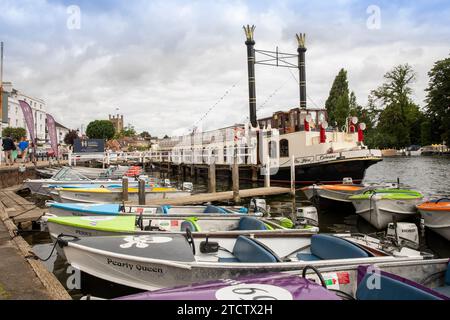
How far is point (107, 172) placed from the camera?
23172 millimetres

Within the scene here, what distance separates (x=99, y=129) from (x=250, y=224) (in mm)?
97293

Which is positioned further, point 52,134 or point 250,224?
point 52,134

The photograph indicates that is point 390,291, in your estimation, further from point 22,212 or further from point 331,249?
point 22,212

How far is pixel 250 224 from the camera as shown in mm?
7922

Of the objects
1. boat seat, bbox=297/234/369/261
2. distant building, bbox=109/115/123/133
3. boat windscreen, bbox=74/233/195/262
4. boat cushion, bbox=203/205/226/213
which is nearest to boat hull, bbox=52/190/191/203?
boat cushion, bbox=203/205/226/213

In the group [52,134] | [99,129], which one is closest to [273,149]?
[52,134]

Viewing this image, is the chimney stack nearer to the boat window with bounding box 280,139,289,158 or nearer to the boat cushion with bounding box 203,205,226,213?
the boat window with bounding box 280,139,289,158

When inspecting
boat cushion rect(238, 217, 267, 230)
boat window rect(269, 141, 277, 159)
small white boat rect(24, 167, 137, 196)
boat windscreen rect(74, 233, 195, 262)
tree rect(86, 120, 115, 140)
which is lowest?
boat cushion rect(238, 217, 267, 230)

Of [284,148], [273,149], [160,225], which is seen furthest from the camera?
[273,149]

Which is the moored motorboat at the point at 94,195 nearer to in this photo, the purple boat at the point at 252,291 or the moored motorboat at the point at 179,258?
the moored motorboat at the point at 179,258

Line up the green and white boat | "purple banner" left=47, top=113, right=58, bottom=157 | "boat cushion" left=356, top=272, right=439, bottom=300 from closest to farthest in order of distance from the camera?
1. "boat cushion" left=356, top=272, right=439, bottom=300
2. the green and white boat
3. "purple banner" left=47, top=113, right=58, bottom=157

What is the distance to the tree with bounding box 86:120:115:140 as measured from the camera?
3872 inches

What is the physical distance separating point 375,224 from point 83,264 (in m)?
9.80

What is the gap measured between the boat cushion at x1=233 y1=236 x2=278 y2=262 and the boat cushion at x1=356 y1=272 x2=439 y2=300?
5.48 feet
